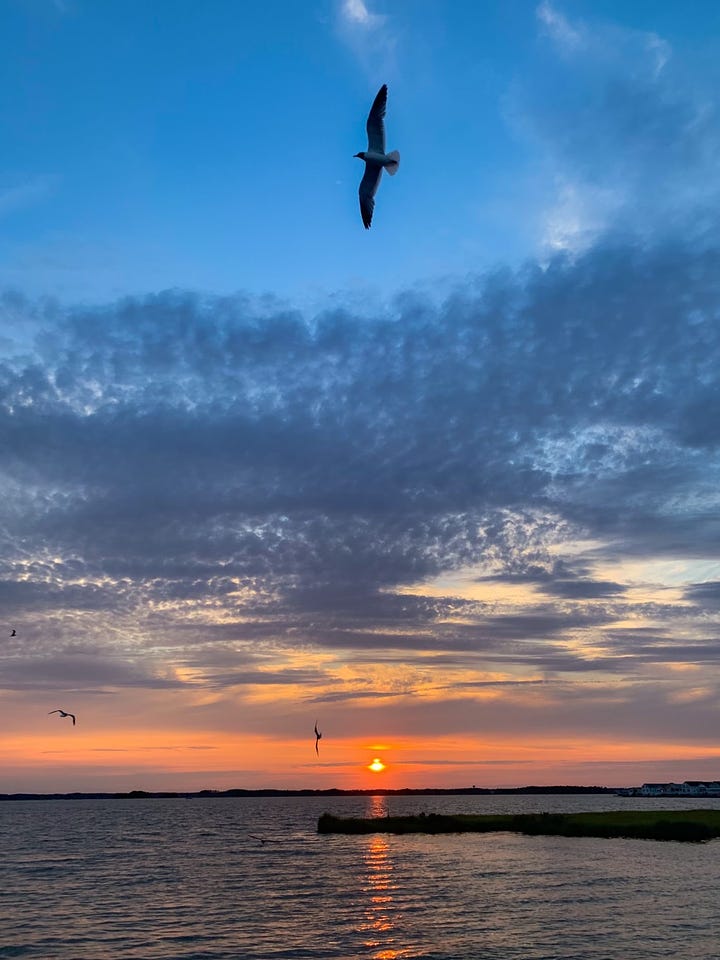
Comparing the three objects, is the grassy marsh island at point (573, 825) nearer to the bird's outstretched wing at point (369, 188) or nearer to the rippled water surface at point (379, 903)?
the rippled water surface at point (379, 903)

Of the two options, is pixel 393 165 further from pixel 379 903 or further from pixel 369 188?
pixel 379 903

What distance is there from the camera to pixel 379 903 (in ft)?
181

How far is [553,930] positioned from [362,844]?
60.8 meters

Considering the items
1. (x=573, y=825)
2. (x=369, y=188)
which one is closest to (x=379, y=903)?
(x=369, y=188)

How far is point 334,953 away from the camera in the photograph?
4088 cm

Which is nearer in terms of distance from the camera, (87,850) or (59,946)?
(59,946)

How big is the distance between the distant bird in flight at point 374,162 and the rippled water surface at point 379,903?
3326 centimetres

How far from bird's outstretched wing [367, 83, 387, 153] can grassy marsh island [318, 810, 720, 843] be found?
85.2m

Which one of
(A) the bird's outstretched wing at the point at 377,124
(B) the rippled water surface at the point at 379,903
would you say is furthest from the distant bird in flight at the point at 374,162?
(B) the rippled water surface at the point at 379,903

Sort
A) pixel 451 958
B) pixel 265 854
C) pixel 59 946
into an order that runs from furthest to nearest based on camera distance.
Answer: pixel 265 854 → pixel 59 946 → pixel 451 958

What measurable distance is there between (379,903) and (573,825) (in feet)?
169

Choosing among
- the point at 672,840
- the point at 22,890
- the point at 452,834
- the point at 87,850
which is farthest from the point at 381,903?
the point at 87,850

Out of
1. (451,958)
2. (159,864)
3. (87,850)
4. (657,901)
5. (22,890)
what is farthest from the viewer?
(87,850)

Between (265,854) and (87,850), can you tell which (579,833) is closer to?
(265,854)
